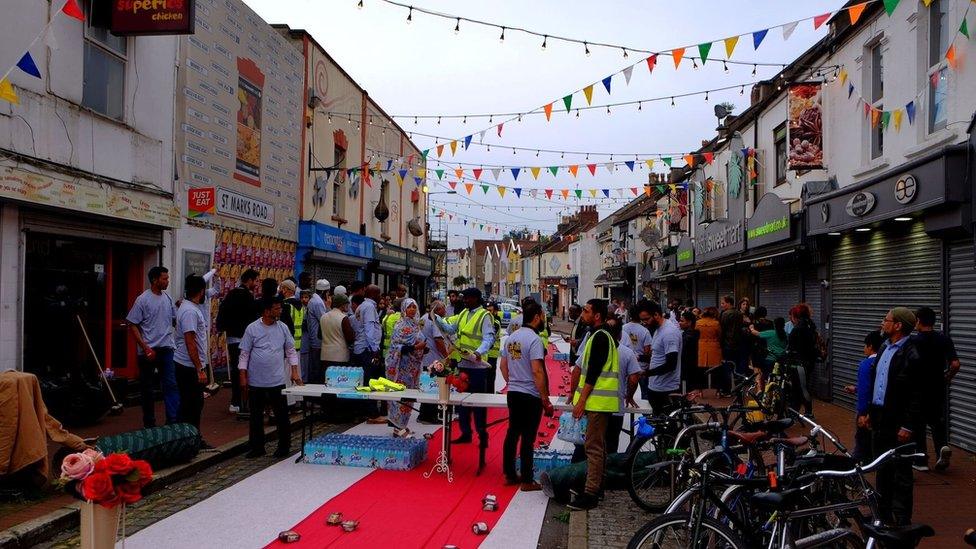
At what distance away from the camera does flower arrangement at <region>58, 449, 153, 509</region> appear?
4.23m

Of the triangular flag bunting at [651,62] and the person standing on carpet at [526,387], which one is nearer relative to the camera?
the person standing on carpet at [526,387]

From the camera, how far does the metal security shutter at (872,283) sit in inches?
408

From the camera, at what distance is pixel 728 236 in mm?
19938

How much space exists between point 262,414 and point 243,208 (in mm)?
7307

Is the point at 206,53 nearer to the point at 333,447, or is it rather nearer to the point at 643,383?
the point at 333,447

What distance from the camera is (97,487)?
4219 mm

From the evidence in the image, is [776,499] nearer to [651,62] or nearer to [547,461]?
[547,461]

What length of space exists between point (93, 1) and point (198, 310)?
16.3 ft

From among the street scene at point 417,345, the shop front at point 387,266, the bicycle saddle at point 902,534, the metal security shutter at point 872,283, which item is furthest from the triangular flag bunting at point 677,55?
the shop front at point 387,266

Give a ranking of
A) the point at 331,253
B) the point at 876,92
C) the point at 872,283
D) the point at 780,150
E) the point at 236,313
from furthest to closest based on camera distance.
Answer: the point at 331,253 < the point at 780,150 < the point at 876,92 < the point at 872,283 < the point at 236,313

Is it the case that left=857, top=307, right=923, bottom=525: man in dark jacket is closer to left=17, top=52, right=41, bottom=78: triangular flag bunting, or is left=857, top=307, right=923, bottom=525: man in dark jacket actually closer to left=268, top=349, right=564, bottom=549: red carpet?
left=268, top=349, right=564, bottom=549: red carpet

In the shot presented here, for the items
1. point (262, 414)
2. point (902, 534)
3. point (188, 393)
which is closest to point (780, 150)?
point (262, 414)

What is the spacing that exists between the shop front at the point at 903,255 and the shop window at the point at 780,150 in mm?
3475

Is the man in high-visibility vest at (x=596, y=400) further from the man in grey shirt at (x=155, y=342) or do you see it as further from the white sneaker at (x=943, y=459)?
the man in grey shirt at (x=155, y=342)
